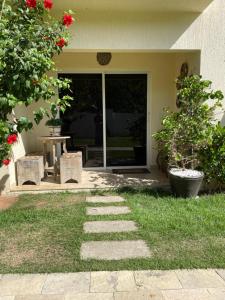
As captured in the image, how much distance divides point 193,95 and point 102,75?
8.01 feet

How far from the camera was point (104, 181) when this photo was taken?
19.5ft

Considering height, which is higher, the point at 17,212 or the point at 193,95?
the point at 193,95

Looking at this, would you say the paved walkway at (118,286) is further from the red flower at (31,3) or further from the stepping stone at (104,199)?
the red flower at (31,3)

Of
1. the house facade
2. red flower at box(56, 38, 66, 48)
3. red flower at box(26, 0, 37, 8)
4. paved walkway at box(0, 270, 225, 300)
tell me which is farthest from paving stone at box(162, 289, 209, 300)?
the house facade

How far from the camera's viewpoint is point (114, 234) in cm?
371

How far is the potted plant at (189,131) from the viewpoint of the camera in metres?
4.88

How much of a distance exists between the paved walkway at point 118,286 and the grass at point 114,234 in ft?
0.37

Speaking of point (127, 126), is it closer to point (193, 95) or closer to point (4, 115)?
point (193, 95)

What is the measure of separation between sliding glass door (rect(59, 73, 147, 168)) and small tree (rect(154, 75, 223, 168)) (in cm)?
195

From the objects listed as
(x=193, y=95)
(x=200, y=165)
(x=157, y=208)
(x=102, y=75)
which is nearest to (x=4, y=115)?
(x=157, y=208)

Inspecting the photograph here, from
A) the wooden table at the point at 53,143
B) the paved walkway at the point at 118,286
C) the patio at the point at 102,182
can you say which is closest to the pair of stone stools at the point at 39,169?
the patio at the point at 102,182

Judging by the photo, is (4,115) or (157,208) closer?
(4,115)

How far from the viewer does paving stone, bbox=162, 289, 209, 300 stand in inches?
101

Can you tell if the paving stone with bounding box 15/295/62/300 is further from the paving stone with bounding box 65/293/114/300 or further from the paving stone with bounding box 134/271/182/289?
the paving stone with bounding box 134/271/182/289
